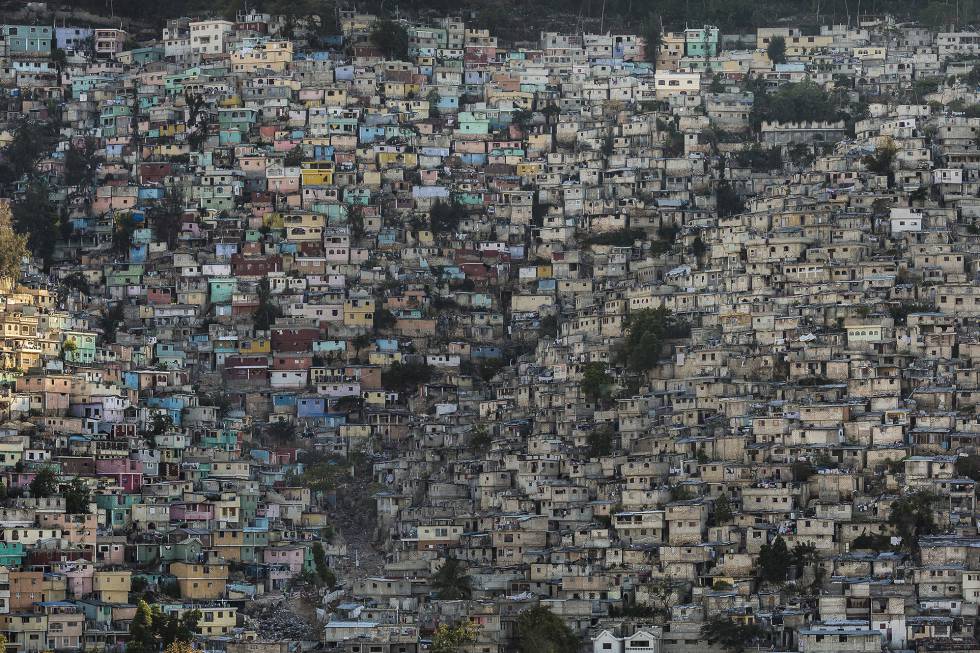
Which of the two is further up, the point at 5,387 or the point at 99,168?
the point at 99,168

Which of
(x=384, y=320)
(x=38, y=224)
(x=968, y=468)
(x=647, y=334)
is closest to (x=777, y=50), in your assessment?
(x=384, y=320)

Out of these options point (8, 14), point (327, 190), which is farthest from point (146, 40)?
point (327, 190)

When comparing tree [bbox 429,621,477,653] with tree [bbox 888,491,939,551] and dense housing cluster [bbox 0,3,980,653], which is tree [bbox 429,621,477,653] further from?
tree [bbox 888,491,939,551]

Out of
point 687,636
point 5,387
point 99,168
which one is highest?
point 99,168

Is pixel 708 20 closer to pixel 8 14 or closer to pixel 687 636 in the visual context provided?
pixel 8 14

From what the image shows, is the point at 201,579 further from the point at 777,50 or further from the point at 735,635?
the point at 777,50
